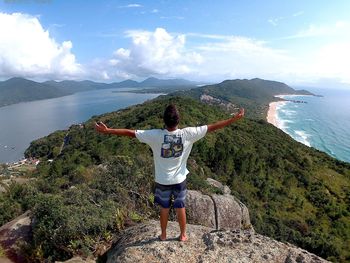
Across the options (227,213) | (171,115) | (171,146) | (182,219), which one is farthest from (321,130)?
(171,115)

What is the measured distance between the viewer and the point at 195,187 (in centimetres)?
1107

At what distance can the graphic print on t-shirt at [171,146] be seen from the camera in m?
5.20

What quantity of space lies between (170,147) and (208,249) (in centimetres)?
190

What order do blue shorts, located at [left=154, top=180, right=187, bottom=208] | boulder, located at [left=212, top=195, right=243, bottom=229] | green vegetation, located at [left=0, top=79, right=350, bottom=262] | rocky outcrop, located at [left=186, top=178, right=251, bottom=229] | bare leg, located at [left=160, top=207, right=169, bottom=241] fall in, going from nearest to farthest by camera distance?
blue shorts, located at [left=154, top=180, right=187, bottom=208]
bare leg, located at [left=160, top=207, right=169, bottom=241]
green vegetation, located at [left=0, top=79, right=350, bottom=262]
rocky outcrop, located at [left=186, top=178, right=251, bottom=229]
boulder, located at [left=212, top=195, right=243, bottom=229]

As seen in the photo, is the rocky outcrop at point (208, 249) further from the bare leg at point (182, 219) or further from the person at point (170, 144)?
the person at point (170, 144)

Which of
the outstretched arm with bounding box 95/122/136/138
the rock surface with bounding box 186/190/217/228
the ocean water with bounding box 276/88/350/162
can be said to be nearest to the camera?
the outstretched arm with bounding box 95/122/136/138

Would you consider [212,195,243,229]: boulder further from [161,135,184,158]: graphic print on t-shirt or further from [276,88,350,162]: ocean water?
[276,88,350,162]: ocean water

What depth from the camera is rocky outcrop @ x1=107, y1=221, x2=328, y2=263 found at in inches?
215

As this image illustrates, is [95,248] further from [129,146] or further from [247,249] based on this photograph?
[129,146]

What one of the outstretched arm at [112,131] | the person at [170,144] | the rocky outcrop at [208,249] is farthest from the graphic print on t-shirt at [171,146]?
the rocky outcrop at [208,249]

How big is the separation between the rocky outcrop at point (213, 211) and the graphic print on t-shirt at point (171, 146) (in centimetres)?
412

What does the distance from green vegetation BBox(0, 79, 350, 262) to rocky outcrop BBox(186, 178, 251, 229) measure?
42.6 inches

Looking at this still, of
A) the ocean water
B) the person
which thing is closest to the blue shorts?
the person

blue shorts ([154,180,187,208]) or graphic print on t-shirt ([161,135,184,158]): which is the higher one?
graphic print on t-shirt ([161,135,184,158])
